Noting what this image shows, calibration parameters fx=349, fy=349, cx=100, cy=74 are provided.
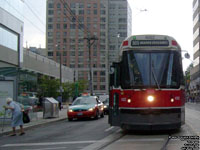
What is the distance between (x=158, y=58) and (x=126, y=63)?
112 centimetres

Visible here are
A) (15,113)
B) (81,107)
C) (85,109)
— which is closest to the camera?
(15,113)

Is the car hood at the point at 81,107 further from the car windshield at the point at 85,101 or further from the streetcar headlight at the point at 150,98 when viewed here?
the streetcar headlight at the point at 150,98

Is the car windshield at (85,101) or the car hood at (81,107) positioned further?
the car windshield at (85,101)

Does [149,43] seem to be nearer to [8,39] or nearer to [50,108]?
[50,108]

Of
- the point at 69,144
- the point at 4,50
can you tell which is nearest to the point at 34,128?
the point at 69,144

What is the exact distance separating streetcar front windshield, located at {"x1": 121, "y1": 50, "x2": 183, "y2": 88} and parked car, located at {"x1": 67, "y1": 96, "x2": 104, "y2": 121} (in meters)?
9.55

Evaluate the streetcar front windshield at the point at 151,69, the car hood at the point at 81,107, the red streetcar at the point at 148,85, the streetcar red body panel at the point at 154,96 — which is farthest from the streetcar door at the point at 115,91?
the car hood at the point at 81,107

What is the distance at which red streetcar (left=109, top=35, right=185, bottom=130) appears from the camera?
38.6 feet

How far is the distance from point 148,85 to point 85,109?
9.99 meters

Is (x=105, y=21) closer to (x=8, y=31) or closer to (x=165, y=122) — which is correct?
(x=8, y=31)

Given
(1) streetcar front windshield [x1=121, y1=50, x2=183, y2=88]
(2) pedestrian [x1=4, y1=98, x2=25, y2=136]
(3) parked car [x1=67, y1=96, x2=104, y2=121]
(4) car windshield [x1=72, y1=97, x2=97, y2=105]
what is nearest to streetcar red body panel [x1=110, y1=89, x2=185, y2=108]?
(1) streetcar front windshield [x1=121, y1=50, x2=183, y2=88]

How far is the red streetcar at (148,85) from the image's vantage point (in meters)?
11.8

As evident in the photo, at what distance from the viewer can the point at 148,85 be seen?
11.8m

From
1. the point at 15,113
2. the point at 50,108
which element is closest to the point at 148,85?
the point at 15,113
